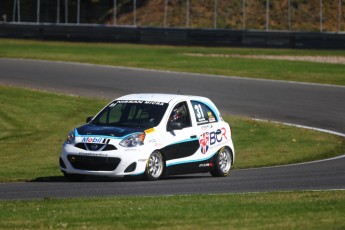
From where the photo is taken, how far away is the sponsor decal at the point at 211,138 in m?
16.2

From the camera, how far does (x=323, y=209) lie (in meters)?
11.0

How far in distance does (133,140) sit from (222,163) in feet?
7.19

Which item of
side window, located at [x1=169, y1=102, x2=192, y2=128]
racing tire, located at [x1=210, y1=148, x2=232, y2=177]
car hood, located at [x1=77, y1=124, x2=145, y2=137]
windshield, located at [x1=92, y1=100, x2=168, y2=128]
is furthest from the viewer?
racing tire, located at [x1=210, y1=148, x2=232, y2=177]

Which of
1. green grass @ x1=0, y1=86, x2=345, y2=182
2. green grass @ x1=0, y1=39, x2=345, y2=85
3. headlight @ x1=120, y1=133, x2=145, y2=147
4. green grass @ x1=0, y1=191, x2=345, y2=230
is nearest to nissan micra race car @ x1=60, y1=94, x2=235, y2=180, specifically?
headlight @ x1=120, y1=133, x2=145, y2=147

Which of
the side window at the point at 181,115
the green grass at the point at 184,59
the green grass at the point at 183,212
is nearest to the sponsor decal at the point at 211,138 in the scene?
the side window at the point at 181,115

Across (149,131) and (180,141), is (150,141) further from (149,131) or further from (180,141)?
(180,141)

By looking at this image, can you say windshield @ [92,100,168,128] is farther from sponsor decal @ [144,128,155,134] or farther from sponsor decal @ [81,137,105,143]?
sponsor decal @ [81,137,105,143]

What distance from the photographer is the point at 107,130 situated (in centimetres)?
1519

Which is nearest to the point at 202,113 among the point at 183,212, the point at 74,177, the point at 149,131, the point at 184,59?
the point at 149,131

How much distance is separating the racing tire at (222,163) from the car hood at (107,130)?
5.65 ft

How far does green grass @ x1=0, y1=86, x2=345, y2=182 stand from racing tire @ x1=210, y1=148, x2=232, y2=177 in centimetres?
155

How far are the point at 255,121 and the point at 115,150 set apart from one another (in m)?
10.6

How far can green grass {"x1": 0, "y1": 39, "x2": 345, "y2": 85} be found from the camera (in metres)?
36.9

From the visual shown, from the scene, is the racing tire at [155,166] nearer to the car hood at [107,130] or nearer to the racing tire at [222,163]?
the car hood at [107,130]
